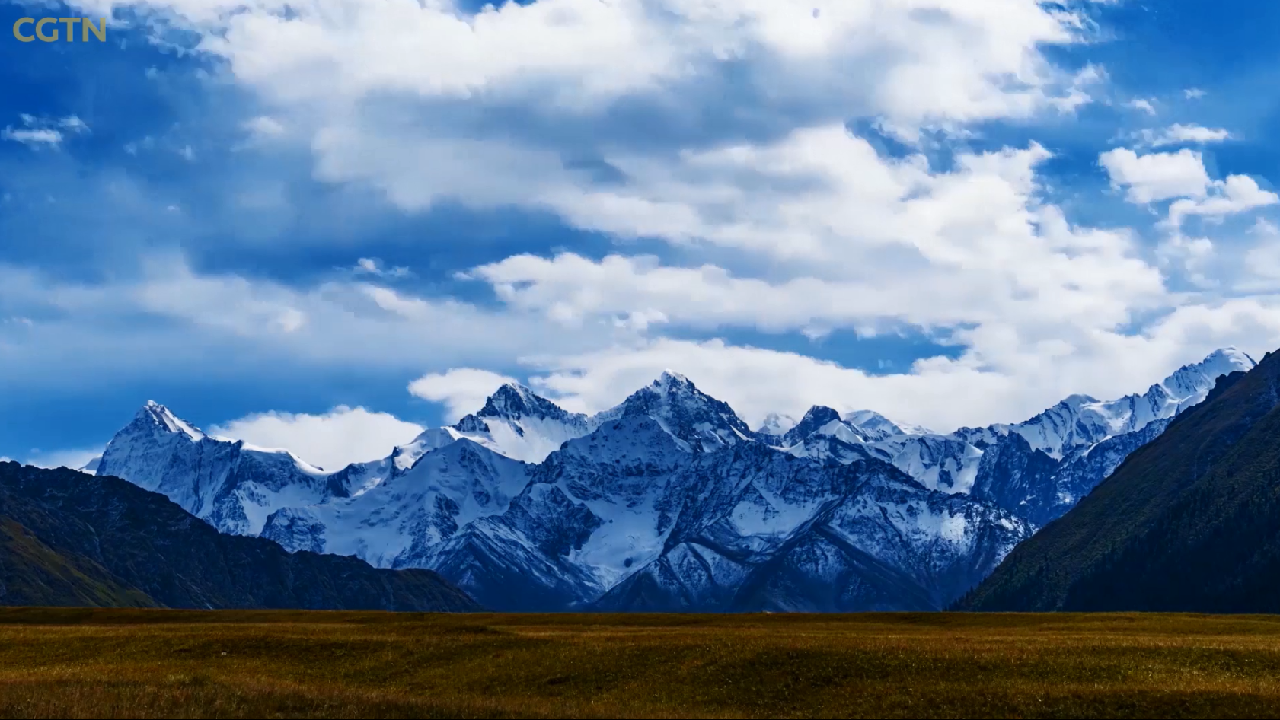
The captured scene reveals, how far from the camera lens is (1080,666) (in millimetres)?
64125

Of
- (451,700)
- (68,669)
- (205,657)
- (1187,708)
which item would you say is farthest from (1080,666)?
(68,669)

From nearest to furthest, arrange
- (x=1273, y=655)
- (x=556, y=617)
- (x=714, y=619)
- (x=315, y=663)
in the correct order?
(x=1273, y=655) < (x=315, y=663) < (x=714, y=619) < (x=556, y=617)

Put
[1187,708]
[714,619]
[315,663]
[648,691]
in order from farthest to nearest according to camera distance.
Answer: [714,619] → [315,663] → [648,691] → [1187,708]

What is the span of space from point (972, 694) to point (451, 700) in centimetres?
2387

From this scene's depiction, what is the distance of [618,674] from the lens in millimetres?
66188

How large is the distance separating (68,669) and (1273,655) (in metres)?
65.4

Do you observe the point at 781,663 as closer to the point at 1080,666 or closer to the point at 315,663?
the point at 1080,666

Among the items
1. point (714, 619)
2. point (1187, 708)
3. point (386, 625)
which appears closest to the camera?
point (1187, 708)

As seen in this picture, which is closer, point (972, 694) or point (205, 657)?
point (972, 694)

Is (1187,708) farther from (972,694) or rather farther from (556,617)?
(556,617)

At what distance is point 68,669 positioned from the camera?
71.4 meters

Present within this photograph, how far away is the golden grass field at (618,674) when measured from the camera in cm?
5669

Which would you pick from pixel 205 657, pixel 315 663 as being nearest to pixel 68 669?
pixel 205 657

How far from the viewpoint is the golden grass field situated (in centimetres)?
5669
